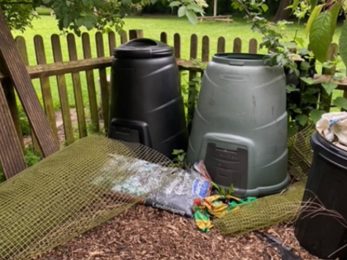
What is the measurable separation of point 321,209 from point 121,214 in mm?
1179

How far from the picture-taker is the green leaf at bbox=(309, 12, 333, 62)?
401 millimetres

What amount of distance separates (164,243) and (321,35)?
63.6 inches

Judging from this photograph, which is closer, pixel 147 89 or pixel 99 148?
pixel 99 148

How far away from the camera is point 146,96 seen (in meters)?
2.54

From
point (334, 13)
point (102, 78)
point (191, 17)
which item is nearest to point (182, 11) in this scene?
point (191, 17)

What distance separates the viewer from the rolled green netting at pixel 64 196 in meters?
1.59

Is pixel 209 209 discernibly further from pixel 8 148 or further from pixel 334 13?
pixel 334 13

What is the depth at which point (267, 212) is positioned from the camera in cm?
198

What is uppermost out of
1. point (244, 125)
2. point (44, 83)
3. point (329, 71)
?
point (329, 71)

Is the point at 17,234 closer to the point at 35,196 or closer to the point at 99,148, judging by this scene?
the point at 35,196

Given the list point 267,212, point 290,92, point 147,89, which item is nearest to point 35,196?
point 147,89

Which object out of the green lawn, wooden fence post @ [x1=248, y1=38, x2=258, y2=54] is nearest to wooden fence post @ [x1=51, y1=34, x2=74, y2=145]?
the green lawn

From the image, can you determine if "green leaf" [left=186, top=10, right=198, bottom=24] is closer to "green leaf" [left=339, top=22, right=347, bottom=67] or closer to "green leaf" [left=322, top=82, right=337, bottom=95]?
"green leaf" [left=339, top=22, right=347, bottom=67]

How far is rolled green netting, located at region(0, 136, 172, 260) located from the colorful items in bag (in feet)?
0.94
